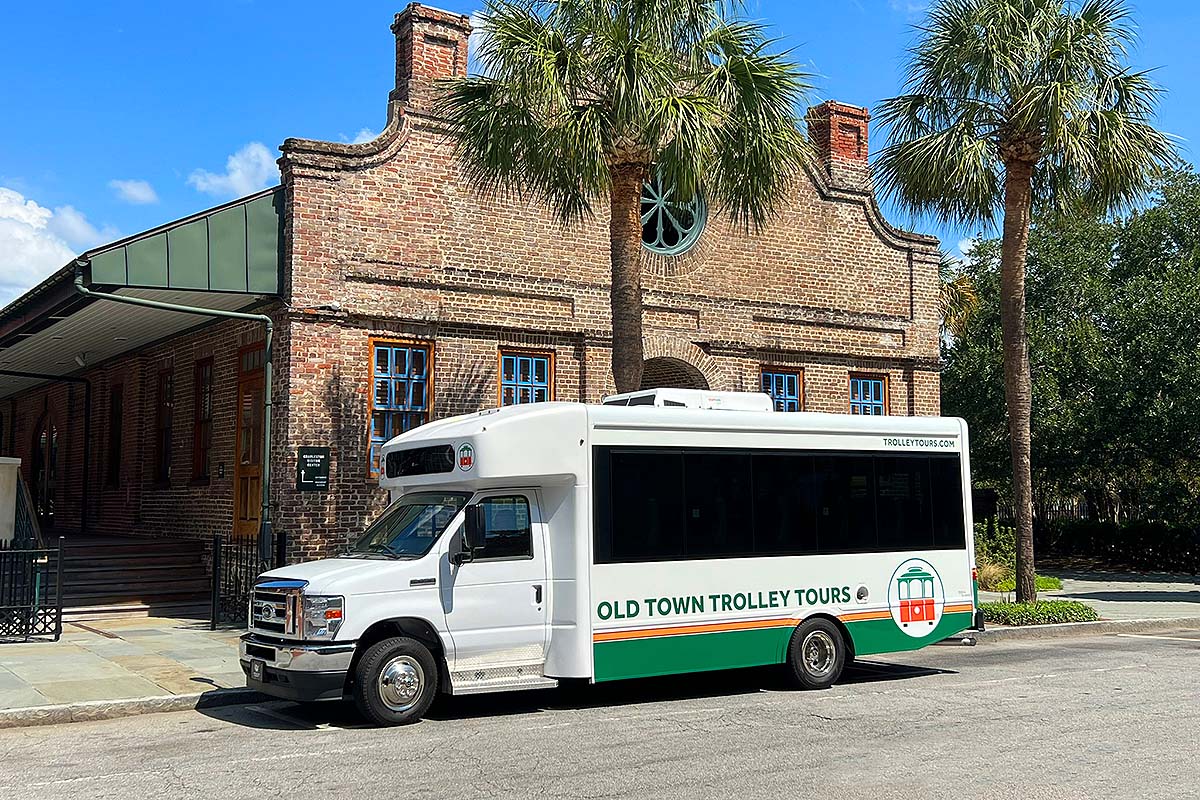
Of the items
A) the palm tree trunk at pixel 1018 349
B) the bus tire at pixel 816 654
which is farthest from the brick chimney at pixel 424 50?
the bus tire at pixel 816 654

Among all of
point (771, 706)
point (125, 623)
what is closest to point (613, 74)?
point (771, 706)

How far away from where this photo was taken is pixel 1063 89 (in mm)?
16188

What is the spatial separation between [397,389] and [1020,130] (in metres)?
9.83

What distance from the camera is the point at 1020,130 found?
1666 centimetres

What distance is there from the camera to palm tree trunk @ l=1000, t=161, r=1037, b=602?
56.1ft

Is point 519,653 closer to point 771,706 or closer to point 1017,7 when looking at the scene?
point 771,706

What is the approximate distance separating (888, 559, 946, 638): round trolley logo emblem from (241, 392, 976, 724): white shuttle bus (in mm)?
19

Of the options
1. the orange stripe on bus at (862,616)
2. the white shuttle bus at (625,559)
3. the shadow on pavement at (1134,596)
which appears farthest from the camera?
the shadow on pavement at (1134,596)

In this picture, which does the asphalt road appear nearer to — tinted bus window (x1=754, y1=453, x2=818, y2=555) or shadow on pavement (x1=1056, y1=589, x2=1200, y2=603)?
tinted bus window (x1=754, y1=453, x2=818, y2=555)

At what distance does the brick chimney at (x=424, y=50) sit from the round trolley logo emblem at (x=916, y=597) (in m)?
10.2

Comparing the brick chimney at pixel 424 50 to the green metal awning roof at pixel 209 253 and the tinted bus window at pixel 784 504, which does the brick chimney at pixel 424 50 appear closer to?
the green metal awning roof at pixel 209 253

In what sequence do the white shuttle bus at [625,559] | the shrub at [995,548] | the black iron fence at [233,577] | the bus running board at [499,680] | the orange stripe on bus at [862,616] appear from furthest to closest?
1. the shrub at [995,548]
2. the black iron fence at [233,577]
3. the orange stripe on bus at [862,616]
4. the bus running board at [499,680]
5. the white shuttle bus at [625,559]

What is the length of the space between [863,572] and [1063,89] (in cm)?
845

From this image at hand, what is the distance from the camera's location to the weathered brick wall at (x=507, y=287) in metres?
16.4
